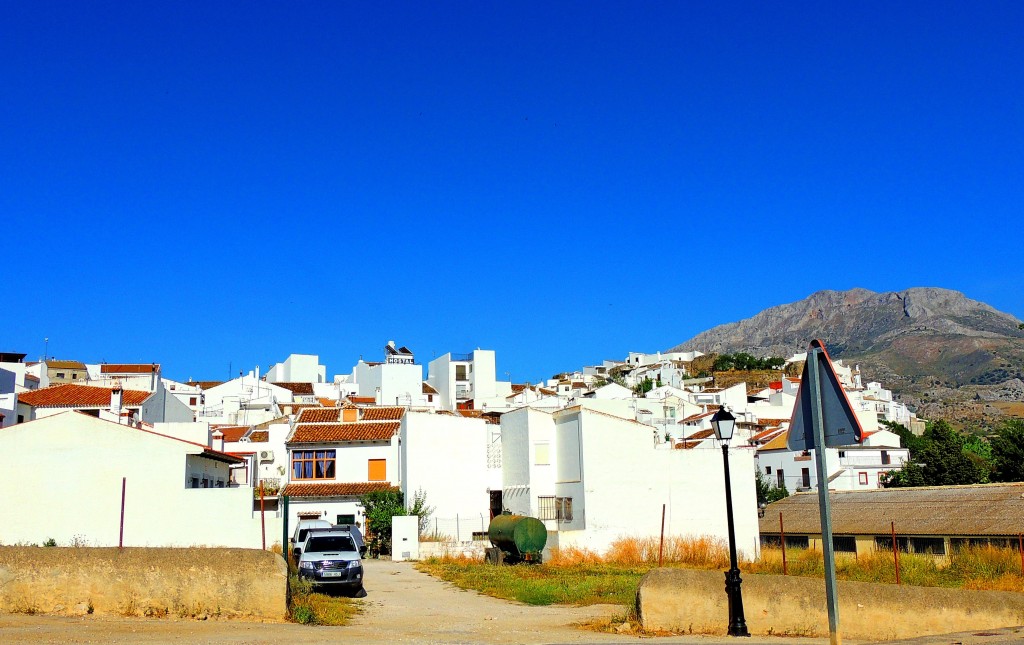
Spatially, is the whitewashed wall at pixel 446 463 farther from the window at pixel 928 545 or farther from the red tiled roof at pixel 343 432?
the window at pixel 928 545

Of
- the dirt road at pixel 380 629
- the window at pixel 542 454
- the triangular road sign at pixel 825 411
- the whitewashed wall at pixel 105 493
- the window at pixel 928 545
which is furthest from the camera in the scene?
the window at pixel 542 454

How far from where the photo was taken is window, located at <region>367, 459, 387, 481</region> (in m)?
48.9

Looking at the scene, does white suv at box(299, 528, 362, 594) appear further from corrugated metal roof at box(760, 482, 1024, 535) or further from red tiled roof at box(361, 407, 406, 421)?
red tiled roof at box(361, 407, 406, 421)

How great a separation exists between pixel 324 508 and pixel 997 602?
119ft

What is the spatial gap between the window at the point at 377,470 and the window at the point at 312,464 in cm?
202

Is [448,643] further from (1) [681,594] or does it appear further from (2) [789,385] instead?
(2) [789,385]

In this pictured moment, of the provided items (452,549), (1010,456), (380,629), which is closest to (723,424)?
(380,629)

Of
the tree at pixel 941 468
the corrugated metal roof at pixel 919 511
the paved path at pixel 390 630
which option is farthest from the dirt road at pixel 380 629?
the tree at pixel 941 468

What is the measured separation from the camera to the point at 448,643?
14539mm

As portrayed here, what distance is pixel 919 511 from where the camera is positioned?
41.9 metres

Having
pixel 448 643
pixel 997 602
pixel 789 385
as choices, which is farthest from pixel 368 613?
pixel 789 385

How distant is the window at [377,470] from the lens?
48916 millimetres

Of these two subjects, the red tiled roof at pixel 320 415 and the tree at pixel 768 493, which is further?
the tree at pixel 768 493

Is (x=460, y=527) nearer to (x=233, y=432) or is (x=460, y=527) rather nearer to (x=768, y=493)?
(x=233, y=432)
